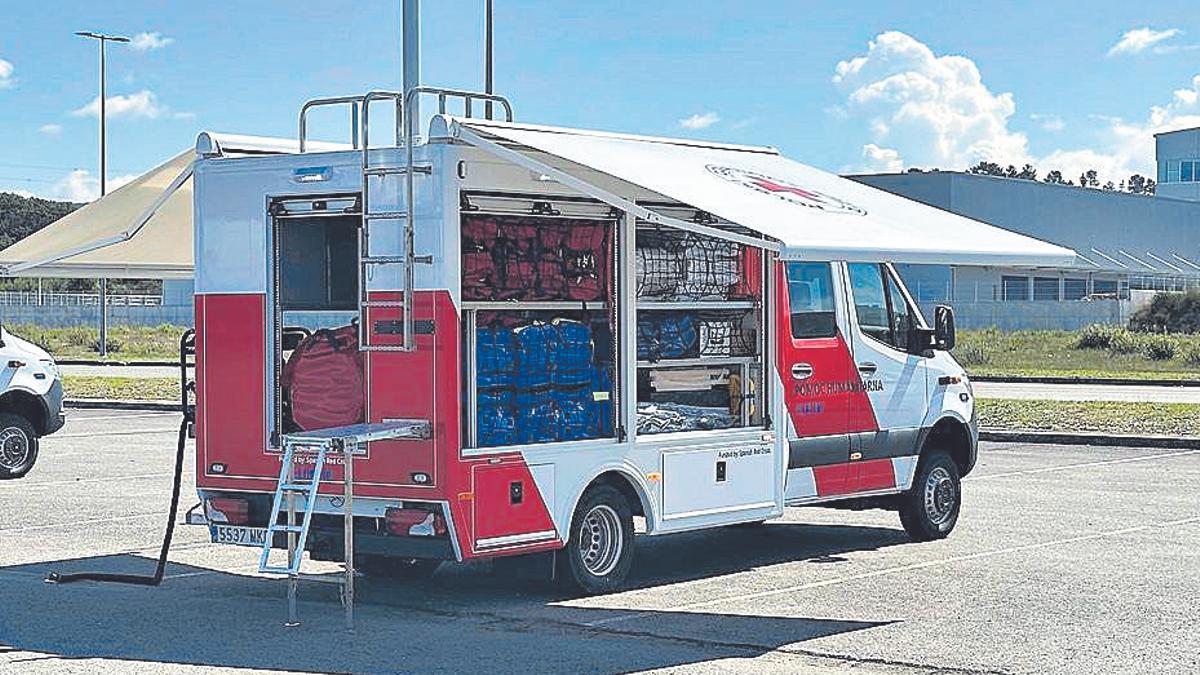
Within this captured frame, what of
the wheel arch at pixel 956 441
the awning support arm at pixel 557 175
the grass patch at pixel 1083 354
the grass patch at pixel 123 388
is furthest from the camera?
the grass patch at pixel 1083 354

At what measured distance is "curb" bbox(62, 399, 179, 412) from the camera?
30.0 meters

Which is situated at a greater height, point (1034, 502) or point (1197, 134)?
point (1197, 134)

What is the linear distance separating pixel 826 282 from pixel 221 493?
182 inches

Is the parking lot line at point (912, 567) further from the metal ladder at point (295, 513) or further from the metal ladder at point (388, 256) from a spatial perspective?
the metal ladder at point (388, 256)

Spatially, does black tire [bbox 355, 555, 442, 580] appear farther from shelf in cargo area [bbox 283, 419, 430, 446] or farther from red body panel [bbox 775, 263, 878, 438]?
red body panel [bbox 775, 263, 878, 438]

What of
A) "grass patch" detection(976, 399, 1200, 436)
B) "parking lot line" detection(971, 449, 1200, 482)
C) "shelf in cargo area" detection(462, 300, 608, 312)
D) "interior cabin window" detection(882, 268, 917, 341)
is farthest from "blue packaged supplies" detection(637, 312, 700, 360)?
"grass patch" detection(976, 399, 1200, 436)

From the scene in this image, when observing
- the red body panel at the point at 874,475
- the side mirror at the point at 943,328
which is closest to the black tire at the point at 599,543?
the red body panel at the point at 874,475

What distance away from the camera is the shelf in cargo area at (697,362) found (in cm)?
1190

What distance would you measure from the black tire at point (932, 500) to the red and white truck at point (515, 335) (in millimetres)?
1141

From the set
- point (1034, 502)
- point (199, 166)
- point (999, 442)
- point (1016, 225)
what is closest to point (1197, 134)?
point (1016, 225)

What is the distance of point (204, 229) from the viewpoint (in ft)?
37.4

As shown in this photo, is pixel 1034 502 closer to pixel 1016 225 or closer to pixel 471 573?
pixel 471 573

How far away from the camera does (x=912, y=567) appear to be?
12.5m

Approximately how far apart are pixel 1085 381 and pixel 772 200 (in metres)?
29.1
